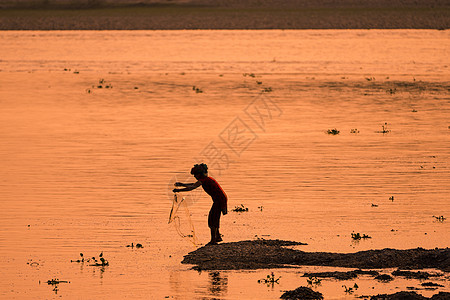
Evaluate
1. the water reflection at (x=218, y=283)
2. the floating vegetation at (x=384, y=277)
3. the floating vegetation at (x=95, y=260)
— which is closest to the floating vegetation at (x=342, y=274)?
the floating vegetation at (x=384, y=277)

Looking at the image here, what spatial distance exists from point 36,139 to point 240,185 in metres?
11.5

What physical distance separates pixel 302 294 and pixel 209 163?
1464cm

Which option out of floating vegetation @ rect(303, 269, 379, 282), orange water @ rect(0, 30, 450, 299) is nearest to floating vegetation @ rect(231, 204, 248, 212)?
orange water @ rect(0, 30, 450, 299)

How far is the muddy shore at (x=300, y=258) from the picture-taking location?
51.7 feet

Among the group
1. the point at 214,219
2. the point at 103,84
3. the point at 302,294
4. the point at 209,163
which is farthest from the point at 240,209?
the point at 103,84

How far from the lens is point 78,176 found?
84.8 ft

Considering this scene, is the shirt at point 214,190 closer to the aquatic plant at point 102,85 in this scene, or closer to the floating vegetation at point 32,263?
the floating vegetation at point 32,263

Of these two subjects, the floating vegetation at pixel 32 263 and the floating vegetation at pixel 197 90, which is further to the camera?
the floating vegetation at pixel 197 90
